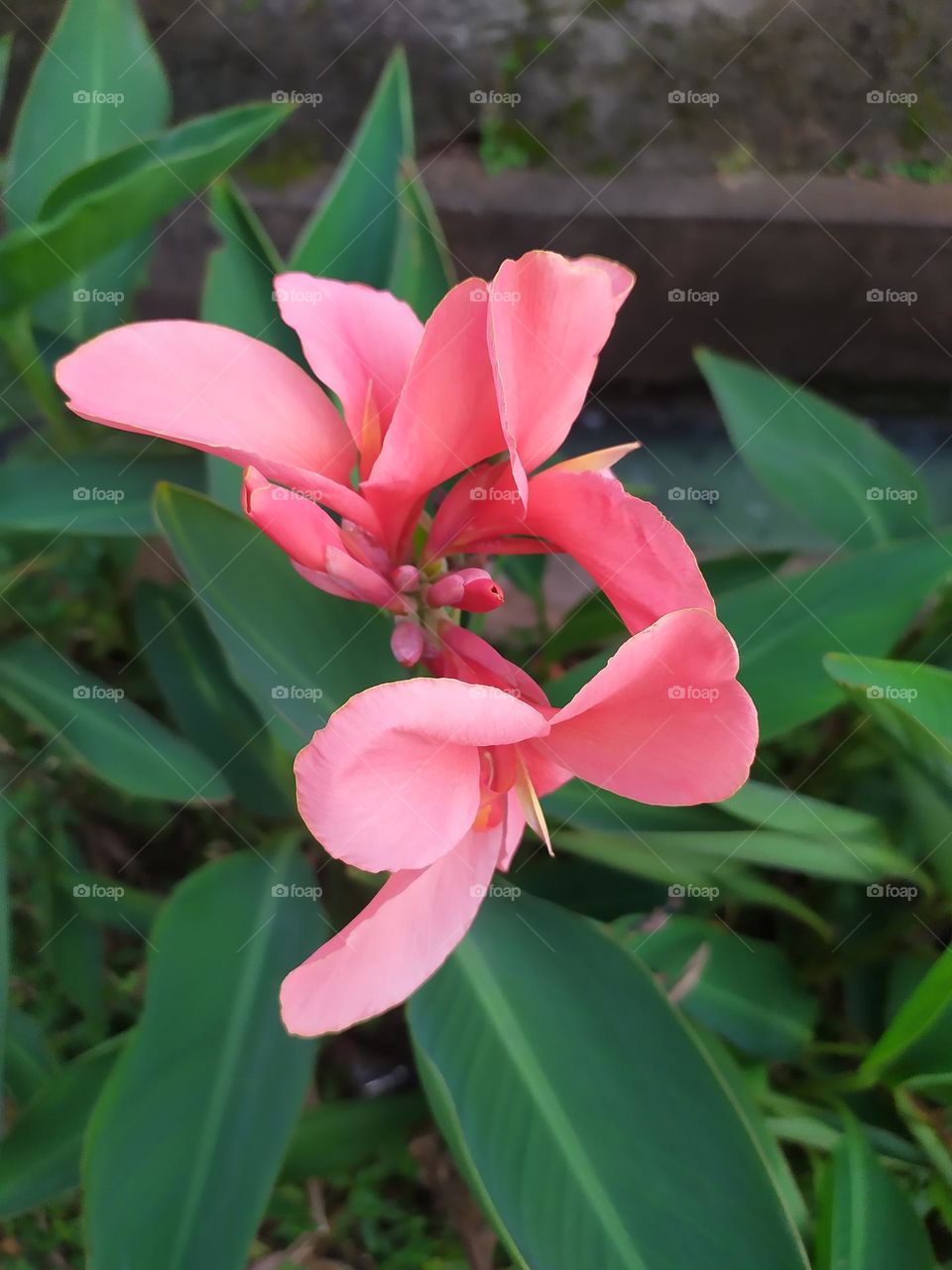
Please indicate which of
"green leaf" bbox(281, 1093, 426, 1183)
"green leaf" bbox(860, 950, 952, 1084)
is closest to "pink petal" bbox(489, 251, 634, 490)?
"green leaf" bbox(860, 950, 952, 1084)

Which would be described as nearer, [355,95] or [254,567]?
[254,567]

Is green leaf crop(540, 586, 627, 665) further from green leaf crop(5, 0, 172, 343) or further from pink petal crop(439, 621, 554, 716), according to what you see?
green leaf crop(5, 0, 172, 343)

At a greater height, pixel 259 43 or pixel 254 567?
pixel 259 43

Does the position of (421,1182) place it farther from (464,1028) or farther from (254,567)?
(254,567)

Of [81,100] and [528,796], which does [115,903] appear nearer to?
[528,796]

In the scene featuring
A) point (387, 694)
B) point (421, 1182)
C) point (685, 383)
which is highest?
point (387, 694)

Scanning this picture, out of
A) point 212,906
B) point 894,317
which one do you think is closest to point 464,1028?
point 212,906

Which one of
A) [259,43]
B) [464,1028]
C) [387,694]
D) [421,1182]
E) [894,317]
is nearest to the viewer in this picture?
[387,694]
